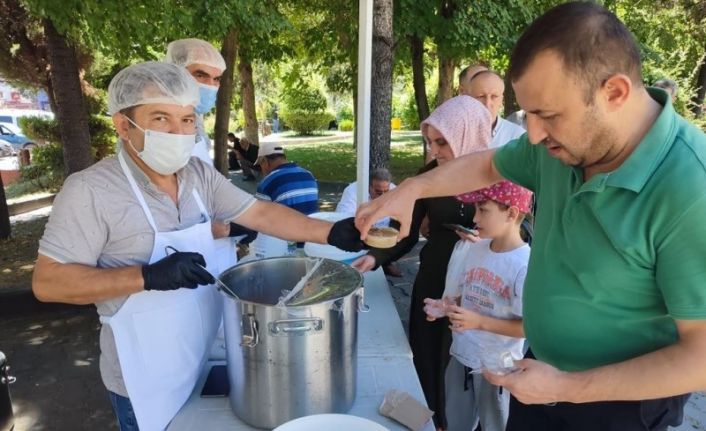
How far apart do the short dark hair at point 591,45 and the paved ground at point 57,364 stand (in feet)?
9.36

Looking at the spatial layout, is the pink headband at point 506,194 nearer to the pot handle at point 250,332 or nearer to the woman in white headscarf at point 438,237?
the woman in white headscarf at point 438,237

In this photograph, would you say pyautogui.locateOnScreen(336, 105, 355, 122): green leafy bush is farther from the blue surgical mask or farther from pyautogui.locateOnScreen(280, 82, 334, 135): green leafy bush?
the blue surgical mask

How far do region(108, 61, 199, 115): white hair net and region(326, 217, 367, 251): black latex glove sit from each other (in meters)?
0.73

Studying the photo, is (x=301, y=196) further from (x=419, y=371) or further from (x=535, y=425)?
(x=535, y=425)

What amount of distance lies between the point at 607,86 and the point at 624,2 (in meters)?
9.90

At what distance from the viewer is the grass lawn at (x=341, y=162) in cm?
1149

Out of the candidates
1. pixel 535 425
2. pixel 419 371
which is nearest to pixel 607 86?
pixel 535 425

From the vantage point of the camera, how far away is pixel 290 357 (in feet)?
4.16

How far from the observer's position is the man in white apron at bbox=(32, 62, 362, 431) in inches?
54.1

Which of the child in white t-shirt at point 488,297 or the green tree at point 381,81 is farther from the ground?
the green tree at point 381,81

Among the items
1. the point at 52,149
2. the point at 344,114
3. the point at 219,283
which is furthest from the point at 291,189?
the point at 344,114

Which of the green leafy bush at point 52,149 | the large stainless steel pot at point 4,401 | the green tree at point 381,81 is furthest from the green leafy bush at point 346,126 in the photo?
the large stainless steel pot at point 4,401

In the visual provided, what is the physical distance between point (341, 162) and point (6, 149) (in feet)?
39.7

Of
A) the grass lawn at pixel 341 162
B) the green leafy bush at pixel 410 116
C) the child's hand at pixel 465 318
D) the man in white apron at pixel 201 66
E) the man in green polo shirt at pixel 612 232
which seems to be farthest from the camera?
the green leafy bush at pixel 410 116
